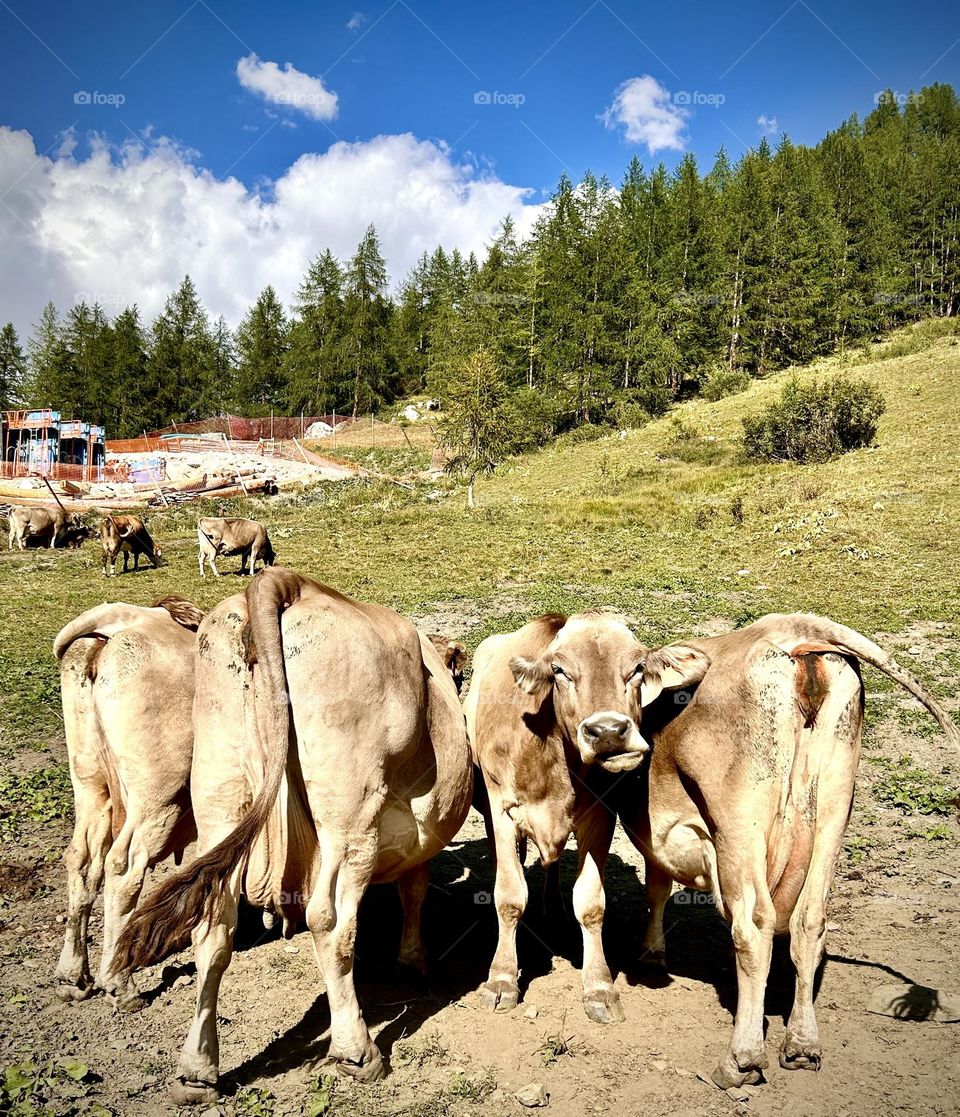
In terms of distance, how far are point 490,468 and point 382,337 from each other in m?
44.2

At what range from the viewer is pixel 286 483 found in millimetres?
48531

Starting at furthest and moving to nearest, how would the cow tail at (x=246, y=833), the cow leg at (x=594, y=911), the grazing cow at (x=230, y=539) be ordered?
the grazing cow at (x=230, y=539) < the cow leg at (x=594, y=911) < the cow tail at (x=246, y=833)

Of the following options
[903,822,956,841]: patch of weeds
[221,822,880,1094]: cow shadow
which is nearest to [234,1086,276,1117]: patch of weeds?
[221,822,880,1094]: cow shadow

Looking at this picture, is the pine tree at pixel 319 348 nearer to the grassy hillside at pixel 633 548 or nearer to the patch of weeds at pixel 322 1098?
Result: the grassy hillside at pixel 633 548

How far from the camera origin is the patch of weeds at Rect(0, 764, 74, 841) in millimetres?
7678

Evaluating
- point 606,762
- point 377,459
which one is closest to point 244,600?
point 606,762

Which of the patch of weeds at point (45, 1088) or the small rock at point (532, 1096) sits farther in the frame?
the small rock at point (532, 1096)

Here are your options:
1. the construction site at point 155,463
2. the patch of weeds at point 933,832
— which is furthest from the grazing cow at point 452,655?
the construction site at point 155,463

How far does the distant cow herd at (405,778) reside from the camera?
14.6ft

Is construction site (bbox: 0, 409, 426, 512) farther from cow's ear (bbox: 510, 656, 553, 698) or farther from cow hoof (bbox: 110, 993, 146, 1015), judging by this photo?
cow's ear (bbox: 510, 656, 553, 698)

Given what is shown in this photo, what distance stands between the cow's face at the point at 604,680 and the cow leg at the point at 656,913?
5.49 ft

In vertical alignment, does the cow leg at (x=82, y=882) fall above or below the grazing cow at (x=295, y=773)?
below

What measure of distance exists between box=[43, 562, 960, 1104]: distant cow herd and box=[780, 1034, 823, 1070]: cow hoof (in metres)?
0.01

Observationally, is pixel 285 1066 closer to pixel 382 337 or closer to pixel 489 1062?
pixel 489 1062
